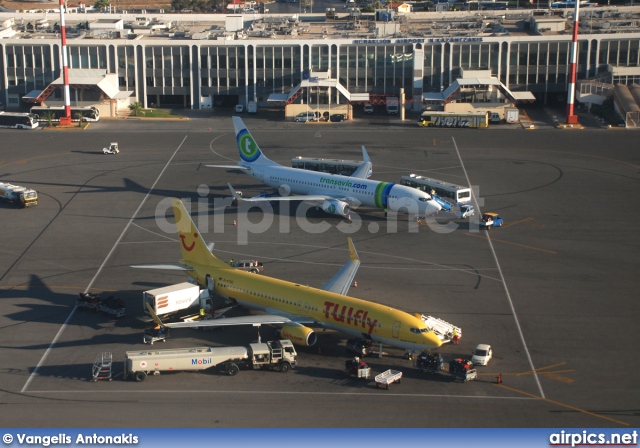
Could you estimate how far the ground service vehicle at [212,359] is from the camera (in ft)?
220

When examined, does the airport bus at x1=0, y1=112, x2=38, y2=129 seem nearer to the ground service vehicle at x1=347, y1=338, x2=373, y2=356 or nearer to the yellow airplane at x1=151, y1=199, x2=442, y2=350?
the yellow airplane at x1=151, y1=199, x2=442, y2=350

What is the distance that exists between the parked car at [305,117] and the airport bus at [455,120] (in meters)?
20.6

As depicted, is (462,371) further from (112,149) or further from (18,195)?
(112,149)

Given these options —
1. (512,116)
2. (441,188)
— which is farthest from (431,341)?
(512,116)

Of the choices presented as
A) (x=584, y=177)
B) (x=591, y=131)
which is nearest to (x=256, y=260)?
(x=584, y=177)

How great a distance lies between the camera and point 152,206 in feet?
380

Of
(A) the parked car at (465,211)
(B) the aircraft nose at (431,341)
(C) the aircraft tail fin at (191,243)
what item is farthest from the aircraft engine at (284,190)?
(B) the aircraft nose at (431,341)

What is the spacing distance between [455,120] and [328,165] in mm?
46032

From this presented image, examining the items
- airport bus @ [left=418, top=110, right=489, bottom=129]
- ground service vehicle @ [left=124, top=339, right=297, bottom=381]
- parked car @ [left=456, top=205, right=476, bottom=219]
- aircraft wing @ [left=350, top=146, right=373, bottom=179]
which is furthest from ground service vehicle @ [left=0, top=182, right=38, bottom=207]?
airport bus @ [left=418, top=110, right=489, bottom=129]

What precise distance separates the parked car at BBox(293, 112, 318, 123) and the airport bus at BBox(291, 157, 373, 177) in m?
44.4

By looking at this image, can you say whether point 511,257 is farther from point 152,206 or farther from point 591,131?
point 591,131

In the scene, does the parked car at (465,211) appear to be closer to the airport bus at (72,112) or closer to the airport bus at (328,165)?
the airport bus at (328,165)

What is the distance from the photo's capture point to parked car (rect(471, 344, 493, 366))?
69062mm

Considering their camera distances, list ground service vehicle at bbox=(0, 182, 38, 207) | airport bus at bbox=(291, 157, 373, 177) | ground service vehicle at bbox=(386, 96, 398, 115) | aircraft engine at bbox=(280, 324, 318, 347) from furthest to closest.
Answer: ground service vehicle at bbox=(386, 96, 398, 115), airport bus at bbox=(291, 157, 373, 177), ground service vehicle at bbox=(0, 182, 38, 207), aircraft engine at bbox=(280, 324, 318, 347)
